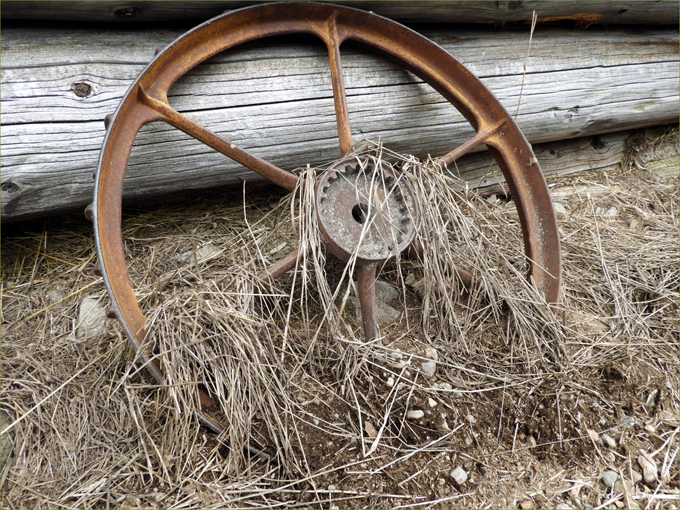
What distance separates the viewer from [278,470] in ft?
4.99

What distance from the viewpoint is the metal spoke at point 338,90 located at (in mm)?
1872

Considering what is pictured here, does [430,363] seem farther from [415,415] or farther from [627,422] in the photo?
[627,422]

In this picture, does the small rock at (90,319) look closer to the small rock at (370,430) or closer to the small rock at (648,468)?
the small rock at (370,430)

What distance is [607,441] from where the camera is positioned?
66.1 inches

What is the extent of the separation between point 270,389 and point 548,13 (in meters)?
2.23

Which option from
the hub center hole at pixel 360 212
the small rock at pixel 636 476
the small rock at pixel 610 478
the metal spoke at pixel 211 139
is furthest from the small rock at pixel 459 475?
the metal spoke at pixel 211 139

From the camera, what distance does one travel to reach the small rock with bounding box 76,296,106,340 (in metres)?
1.85

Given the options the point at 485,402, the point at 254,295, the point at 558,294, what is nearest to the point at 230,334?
the point at 254,295

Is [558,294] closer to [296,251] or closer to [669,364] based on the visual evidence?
[669,364]

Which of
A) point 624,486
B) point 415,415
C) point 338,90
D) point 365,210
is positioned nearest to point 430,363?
point 415,415

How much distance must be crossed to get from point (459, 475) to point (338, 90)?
55.4 inches

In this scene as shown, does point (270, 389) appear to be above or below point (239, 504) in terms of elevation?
above

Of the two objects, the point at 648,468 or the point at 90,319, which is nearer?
Answer: the point at 648,468

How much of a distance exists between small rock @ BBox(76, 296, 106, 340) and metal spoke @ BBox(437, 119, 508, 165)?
1.45 meters
